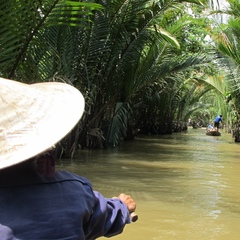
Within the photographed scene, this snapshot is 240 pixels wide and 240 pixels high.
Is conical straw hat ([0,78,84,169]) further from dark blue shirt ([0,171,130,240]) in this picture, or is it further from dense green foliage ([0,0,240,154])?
dense green foliage ([0,0,240,154])

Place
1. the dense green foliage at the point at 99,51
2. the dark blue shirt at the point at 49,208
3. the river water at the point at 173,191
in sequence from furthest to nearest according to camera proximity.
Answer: the dense green foliage at the point at 99,51 < the river water at the point at 173,191 < the dark blue shirt at the point at 49,208

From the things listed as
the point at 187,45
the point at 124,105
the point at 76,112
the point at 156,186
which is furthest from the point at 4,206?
the point at 187,45

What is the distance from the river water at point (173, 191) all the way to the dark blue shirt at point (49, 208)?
7.40ft

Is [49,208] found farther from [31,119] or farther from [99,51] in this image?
[99,51]

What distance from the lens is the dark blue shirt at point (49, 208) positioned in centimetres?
100

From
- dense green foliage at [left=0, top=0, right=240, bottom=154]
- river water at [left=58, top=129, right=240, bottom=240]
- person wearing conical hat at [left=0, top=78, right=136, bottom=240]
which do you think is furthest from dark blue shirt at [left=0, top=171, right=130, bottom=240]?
dense green foliage at [left=0, top=0, right=240, bottom=154]

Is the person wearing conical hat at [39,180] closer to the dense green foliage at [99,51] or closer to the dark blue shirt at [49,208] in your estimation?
the dark blue shirt at [49,208]

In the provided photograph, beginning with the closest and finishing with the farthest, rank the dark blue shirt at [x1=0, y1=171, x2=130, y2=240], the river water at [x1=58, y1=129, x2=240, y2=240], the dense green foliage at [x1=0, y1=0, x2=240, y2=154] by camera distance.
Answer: the dark blue shirt at [x1=0, y1=171, x2=130, y2=240], the river water at [x1=58, y1=129, x2=240, y2=240], the dense green foliage at [x1=0, y1=0, x2=240, y2=154]

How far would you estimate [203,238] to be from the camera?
11.0ft

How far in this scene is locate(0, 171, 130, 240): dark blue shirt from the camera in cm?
100

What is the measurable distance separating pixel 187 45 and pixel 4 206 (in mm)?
19183

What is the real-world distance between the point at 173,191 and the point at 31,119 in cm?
410

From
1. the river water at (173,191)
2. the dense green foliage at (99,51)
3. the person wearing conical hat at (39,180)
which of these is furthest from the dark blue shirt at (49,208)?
the dense green foliage at (99,51)

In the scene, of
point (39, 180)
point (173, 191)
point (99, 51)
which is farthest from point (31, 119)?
point (99, 51)
